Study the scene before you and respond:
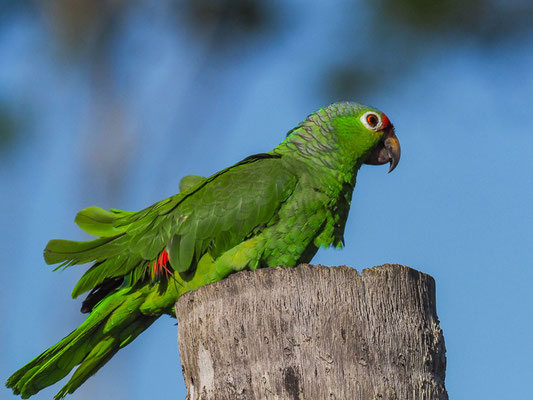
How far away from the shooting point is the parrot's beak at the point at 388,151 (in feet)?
17.5

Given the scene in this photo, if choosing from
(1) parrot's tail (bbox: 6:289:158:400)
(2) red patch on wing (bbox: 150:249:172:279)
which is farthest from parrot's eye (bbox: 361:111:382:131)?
(1) parrot's tail (bbox: 6:289:158:400)

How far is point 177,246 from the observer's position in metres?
4.33

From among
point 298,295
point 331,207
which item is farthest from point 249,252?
point 298,295

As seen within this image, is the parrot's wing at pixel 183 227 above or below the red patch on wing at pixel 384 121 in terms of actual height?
below

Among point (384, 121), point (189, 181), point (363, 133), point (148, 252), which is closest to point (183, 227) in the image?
point (148, 252)

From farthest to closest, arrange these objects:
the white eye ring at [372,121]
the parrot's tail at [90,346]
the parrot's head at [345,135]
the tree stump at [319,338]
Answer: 1. the white eye ring at [372,121]
2. the parrot's head at [345,135]
3. the parrot's tail at [90,346]
4. the tree stump at [319,338]

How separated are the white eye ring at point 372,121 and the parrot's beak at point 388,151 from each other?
13 cm

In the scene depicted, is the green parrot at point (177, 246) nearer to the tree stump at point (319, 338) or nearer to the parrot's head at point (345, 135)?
the parrot's head at point (345, 135)

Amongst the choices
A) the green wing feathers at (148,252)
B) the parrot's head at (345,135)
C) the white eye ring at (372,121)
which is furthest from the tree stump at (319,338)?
the white eye ring at (372,121)

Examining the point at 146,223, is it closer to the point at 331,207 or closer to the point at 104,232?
the point at 104,232

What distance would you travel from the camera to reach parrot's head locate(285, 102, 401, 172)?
5012 millimetres

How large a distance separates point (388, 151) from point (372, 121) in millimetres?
340

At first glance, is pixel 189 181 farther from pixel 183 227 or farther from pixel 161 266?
Answer: pixel 161 266

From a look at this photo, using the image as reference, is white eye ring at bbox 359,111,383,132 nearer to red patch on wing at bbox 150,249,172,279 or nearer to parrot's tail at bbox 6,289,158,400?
red patch on wing at bbox 150,249,172,279
